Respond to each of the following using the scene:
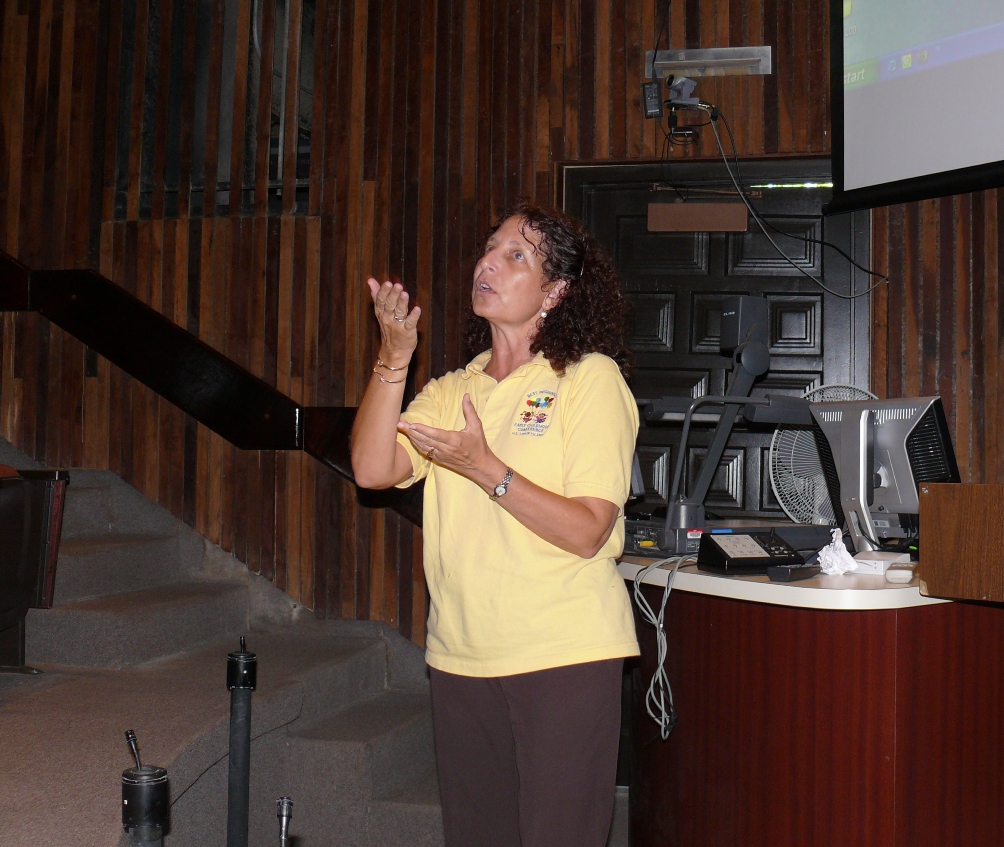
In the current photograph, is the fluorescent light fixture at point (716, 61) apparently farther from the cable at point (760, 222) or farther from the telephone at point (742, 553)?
the telephone at point (742, 553)

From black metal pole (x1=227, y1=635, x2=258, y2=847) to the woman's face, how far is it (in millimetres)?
853

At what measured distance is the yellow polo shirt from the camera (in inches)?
63.2

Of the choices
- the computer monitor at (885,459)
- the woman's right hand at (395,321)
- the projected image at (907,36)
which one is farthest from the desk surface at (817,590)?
the projected image at (907,36)

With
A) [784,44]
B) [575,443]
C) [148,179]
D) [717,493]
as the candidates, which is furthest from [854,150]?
[148,179]

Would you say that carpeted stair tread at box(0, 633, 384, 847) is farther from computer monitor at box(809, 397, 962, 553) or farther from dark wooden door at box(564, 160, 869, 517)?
computer monitor at box(809, 397, 962, 553)

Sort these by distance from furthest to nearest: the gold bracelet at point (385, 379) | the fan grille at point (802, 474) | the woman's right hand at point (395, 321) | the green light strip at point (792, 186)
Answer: the green light strip at point (792, 186)
the fan grille at point (802, 474)
the gold bracelet at point (385, 379)
the woman's right hand at point (395, 321)

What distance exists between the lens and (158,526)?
13.8 ft

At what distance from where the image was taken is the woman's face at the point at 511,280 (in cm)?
180

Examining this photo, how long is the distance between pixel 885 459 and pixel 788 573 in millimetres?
557

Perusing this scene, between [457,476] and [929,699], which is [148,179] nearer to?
[457,476]

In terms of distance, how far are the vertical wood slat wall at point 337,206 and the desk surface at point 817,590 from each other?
1993mm

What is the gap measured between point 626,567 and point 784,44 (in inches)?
103

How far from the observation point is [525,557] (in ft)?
5.32

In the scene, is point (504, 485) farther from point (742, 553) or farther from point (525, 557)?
point (742, 553)
